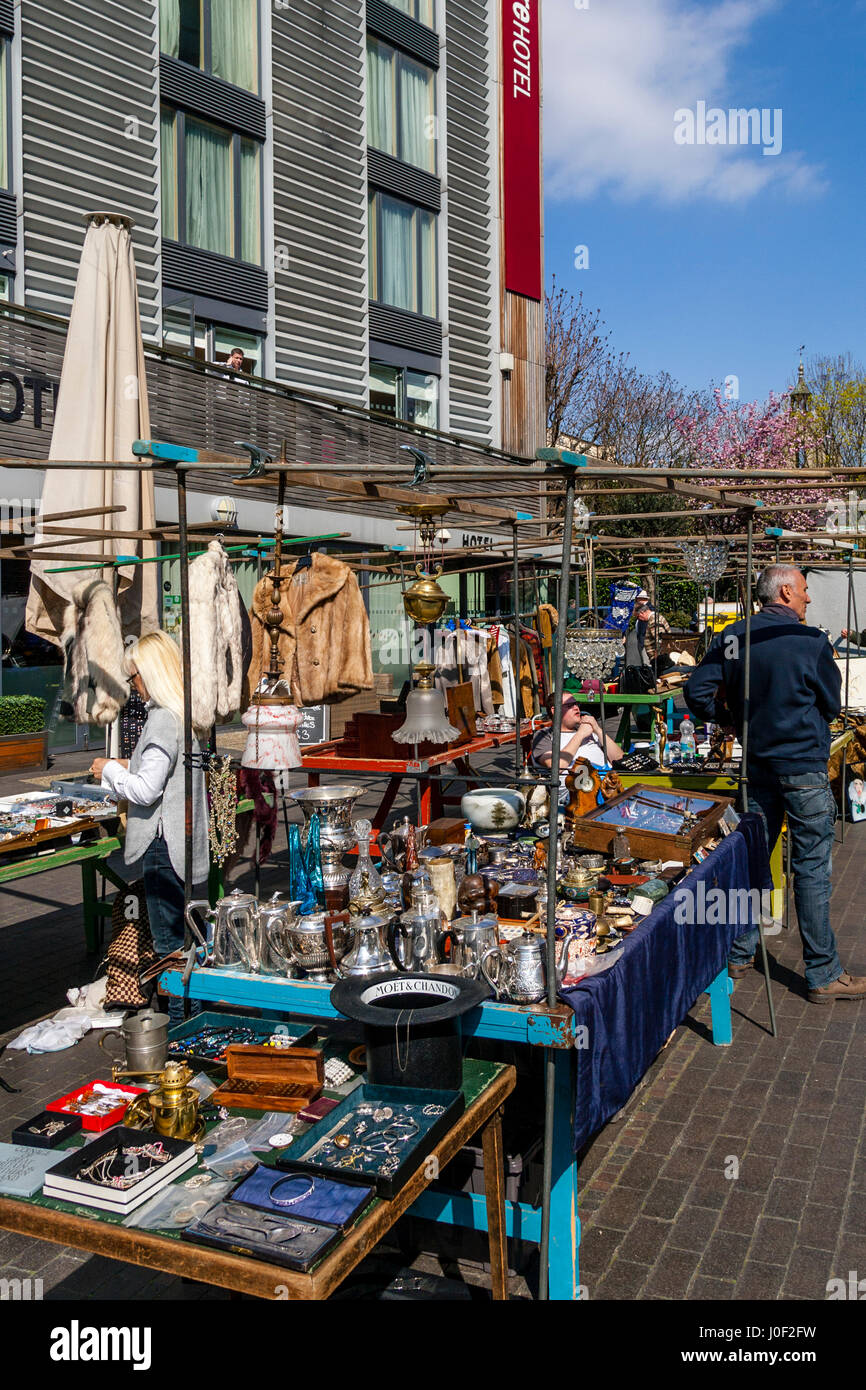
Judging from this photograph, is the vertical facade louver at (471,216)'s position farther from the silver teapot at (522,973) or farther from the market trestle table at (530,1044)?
the silver teapot at (522,973)

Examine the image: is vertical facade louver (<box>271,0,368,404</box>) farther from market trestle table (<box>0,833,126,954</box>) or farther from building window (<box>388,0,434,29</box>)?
market trestle table (<box>0,833,126,954</box>)

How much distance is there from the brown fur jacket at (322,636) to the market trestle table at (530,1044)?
1.48 m

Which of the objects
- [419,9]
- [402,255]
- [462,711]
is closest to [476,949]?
[462,711]

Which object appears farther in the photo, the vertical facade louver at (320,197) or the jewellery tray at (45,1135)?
the vertical facade louver at (320,197)

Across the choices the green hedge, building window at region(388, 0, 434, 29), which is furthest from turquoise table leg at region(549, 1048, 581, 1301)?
building window at region(388, 0, 434, 29)

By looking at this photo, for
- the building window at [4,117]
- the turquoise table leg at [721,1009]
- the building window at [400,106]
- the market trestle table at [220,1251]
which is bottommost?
the turquoise table leg at [721,1009]

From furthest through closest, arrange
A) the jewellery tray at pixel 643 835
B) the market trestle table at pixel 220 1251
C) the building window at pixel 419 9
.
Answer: the building window at pixel 419 9 < the jewellery tray at pixel 643 835 < the market trestle table at pixel 220 1251

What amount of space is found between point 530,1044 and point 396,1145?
0.96 m

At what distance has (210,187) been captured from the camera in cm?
1516

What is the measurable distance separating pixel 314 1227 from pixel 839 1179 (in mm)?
2721

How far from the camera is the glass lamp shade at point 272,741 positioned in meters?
3.88

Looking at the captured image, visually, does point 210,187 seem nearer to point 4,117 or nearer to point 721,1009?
point 4,117

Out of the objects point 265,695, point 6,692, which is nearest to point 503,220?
point 6,692

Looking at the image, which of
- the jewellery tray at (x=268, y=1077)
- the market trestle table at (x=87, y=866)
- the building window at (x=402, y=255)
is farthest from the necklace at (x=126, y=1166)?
the building window at (x=402, y=255)
